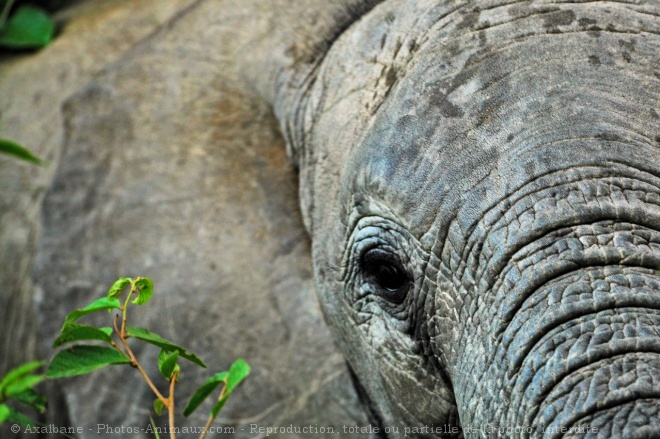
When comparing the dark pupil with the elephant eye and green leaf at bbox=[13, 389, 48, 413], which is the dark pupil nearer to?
the elephant eye

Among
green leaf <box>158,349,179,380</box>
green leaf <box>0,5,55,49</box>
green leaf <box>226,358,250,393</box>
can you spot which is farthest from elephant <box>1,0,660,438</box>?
green leaf <box>0,5,55,49</box>

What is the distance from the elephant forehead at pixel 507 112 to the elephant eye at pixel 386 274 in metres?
0.13

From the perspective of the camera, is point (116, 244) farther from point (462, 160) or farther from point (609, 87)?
point (609, 87)

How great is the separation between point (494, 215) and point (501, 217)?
0.01 metres

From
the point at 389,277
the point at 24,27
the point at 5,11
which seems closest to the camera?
the point at 389,277

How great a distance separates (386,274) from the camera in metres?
2.05

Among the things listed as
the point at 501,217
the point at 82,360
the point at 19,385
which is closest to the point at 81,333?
the point at 82,360

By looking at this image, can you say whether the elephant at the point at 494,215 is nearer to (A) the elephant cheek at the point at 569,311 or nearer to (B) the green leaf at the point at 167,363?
(A) the elephant cheek at the point at 569,311

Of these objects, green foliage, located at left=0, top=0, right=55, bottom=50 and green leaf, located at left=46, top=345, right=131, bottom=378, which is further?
green foliage, located at left=0, top=0, right=55, bottom=50

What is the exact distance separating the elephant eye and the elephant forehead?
129 millimetres

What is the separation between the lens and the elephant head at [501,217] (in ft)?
5.09

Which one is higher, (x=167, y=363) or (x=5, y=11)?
(x=167, y=363)

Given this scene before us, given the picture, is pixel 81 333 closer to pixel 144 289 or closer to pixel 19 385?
pixel 144 289

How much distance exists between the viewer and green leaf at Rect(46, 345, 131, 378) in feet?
5.68
